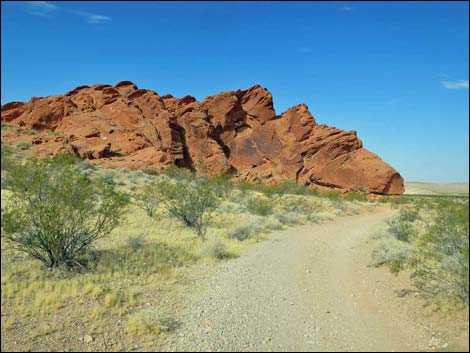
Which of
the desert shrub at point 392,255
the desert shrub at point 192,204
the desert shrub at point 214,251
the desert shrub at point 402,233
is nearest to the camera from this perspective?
the desert shrub at point 392,255

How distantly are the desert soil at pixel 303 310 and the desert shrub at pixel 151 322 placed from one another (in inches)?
8.2

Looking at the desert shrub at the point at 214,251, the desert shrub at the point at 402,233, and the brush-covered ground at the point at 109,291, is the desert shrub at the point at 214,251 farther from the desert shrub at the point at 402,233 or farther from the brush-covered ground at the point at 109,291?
the desert shrub at the point at 402,233

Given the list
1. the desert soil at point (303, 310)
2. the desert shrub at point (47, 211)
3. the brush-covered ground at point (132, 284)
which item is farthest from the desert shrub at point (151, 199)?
the desert shrub at point (47, 211)

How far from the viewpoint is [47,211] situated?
27.3ft

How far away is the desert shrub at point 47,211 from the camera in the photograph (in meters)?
8.38

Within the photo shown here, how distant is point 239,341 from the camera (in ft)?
18.0

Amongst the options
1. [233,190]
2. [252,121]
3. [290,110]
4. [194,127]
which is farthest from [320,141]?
[233,190]

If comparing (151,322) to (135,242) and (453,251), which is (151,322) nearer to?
(453,251)

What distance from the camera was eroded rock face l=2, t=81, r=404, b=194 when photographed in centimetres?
4741

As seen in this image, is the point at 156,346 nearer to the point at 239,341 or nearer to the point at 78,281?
the point at 239,341

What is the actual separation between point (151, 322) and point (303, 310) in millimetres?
2709

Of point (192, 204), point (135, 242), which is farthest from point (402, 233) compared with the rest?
point (135, 242)

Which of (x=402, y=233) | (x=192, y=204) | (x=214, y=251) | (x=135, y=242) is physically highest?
(x=192, y=204)

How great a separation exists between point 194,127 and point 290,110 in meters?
16.5
